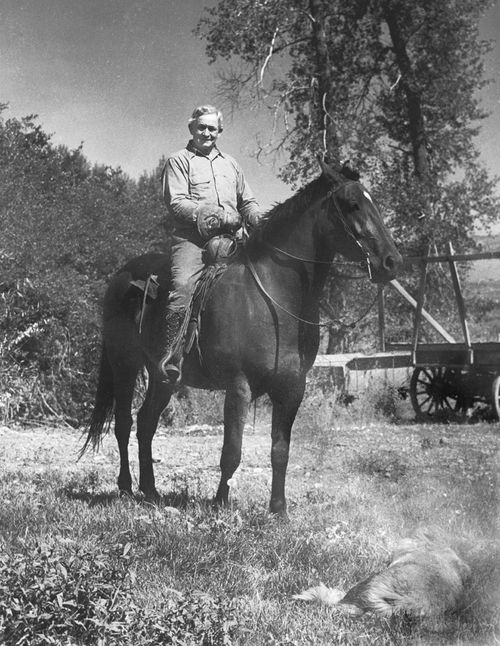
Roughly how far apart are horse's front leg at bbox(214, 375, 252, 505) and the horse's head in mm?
1166

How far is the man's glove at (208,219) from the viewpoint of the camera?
588cm

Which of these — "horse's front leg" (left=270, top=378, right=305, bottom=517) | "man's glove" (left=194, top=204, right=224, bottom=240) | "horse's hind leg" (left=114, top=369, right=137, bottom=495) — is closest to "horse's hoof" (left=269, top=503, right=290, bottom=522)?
"horse's front leg" (left=270, top=378, right=305, bottom=517)

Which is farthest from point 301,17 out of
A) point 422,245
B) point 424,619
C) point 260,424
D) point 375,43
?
point 424,619

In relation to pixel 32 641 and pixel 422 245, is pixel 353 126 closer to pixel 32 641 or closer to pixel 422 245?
pixel 422 245

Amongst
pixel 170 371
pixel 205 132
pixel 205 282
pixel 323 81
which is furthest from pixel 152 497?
pixel 323 81

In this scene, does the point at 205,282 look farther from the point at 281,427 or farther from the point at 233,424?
the point at 281,427

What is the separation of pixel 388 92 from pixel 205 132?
10.7m

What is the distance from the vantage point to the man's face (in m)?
5.93

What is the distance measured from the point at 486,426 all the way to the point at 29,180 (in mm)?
7671

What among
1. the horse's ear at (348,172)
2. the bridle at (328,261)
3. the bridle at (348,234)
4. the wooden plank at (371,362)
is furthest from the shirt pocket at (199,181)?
the wooden plank at (371,362)

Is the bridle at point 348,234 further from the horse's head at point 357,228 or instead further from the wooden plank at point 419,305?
the wooden plank at point 419,305

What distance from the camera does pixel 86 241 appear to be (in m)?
12.4

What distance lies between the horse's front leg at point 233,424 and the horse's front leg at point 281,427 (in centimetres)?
23

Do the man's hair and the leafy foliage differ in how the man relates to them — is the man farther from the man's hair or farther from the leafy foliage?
the leafy foliage
